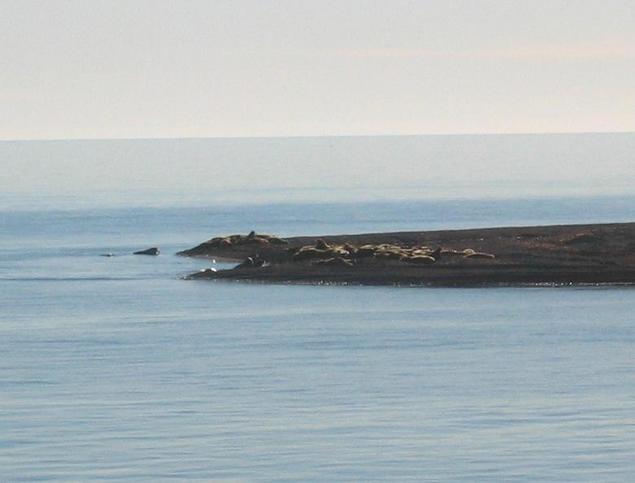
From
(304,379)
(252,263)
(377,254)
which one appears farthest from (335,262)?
(304,379)

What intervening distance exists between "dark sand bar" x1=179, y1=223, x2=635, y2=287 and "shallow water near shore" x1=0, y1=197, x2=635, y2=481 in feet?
6.88

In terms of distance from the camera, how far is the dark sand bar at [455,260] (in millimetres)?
86125

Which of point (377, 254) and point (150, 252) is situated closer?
point (377, 254)

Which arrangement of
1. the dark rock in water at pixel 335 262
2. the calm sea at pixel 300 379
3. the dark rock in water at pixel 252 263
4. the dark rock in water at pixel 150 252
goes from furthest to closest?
1. the dark rock in water at pixel 150 252
2. the dark rock in water at pixel 252 263
3. the dark rock in water at pixel 335 262
4. the calm sea at pixel 300 379

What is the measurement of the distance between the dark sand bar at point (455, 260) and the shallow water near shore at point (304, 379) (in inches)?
82.5

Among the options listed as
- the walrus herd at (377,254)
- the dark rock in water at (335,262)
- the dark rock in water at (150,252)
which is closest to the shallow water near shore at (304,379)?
the dark rock in water at (335,262)

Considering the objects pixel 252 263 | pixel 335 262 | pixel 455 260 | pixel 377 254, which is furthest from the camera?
pixel 252 263


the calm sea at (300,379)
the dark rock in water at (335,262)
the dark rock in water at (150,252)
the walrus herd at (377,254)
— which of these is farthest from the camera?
the dark rock in water at (150,252)

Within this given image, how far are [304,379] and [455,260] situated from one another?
34.4 m

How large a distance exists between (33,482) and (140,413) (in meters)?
8.80

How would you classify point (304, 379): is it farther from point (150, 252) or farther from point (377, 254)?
point (150, 252)

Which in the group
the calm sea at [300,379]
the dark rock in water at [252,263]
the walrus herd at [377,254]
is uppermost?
the walrus herd at [377,254]

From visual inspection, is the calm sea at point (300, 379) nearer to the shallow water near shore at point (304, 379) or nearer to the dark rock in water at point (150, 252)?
the shallow water near shore at point (304, 379)

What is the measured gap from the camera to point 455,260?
297 ft
